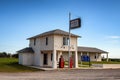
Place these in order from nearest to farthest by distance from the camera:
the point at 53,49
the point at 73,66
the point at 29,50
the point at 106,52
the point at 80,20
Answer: the point at 80,20 < the point at 53,49 < the point at 73,66 < the point at 29,50 < the point at 106,52

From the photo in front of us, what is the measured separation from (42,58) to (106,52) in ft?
116

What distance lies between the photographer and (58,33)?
115 feet

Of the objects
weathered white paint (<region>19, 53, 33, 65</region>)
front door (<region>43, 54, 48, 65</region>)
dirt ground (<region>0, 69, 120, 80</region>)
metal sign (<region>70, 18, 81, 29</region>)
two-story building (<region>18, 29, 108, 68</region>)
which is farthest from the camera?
front door (<region>43, 54, 48, 65</region>)

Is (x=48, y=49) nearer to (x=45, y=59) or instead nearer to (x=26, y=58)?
(x=45, y=59)

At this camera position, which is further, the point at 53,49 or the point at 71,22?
the point at 53,49

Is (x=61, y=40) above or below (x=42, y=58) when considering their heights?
above

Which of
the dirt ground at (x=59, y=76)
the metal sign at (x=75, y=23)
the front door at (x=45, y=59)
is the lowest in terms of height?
the dirt ground at (x=59, y=76)

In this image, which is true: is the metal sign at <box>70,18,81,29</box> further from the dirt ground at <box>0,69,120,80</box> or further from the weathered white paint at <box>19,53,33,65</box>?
the weathered white paint at <box>19,53,33,65</box>

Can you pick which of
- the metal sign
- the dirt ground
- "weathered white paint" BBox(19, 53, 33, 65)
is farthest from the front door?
the dirt ground

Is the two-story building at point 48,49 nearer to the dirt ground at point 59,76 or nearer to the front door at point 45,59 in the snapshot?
the front door at point 45,59

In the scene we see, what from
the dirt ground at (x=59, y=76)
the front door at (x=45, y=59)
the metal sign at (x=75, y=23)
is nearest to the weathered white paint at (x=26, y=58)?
the front door at (x=45, y=59)

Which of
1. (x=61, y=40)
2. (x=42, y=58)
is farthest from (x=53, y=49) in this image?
(x=42, y=58)

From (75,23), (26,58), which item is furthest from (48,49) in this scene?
(75,23)

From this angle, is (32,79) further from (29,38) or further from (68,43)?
(29,38)
